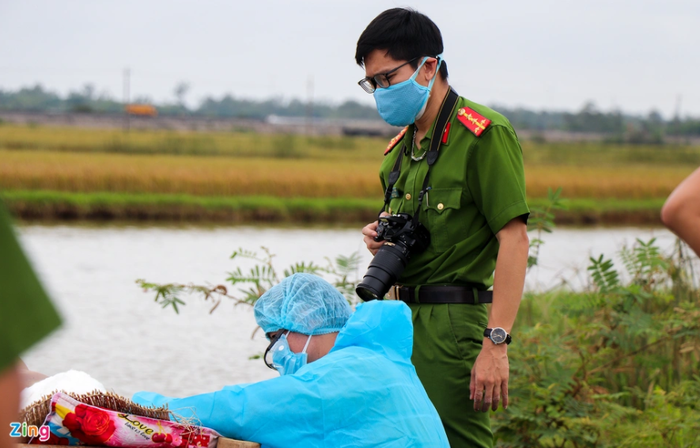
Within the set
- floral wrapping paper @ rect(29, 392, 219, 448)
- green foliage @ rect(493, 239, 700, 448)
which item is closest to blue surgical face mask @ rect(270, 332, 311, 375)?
floral wrapping paper @ rect(29, 392, 219, 448)

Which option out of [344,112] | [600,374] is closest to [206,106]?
[344,112]

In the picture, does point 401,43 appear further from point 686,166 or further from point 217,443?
point 686,166

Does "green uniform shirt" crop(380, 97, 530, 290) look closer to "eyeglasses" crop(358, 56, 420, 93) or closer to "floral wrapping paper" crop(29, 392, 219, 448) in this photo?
"eyeglasses" crop(358, 56, 420, 93)

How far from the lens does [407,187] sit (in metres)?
2.78

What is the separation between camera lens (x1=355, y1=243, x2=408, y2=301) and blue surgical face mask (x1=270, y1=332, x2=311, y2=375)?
1.05ft

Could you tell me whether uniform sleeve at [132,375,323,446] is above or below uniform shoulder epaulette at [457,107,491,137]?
below

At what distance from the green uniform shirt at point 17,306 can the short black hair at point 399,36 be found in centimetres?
192

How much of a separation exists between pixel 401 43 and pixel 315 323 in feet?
3.09

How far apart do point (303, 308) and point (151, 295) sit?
30.7ft

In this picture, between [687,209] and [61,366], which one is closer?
[687,209]

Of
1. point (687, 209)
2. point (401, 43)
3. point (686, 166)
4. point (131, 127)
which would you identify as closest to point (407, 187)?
point (401, 43)

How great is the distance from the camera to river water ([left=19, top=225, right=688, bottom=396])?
748cm

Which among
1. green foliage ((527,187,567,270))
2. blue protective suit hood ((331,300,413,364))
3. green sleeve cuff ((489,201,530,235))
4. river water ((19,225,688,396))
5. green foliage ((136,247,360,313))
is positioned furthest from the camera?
river water ((19,225,688,396))

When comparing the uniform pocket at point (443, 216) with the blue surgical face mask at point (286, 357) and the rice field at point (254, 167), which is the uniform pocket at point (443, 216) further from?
the rice field at point (254, 167)
